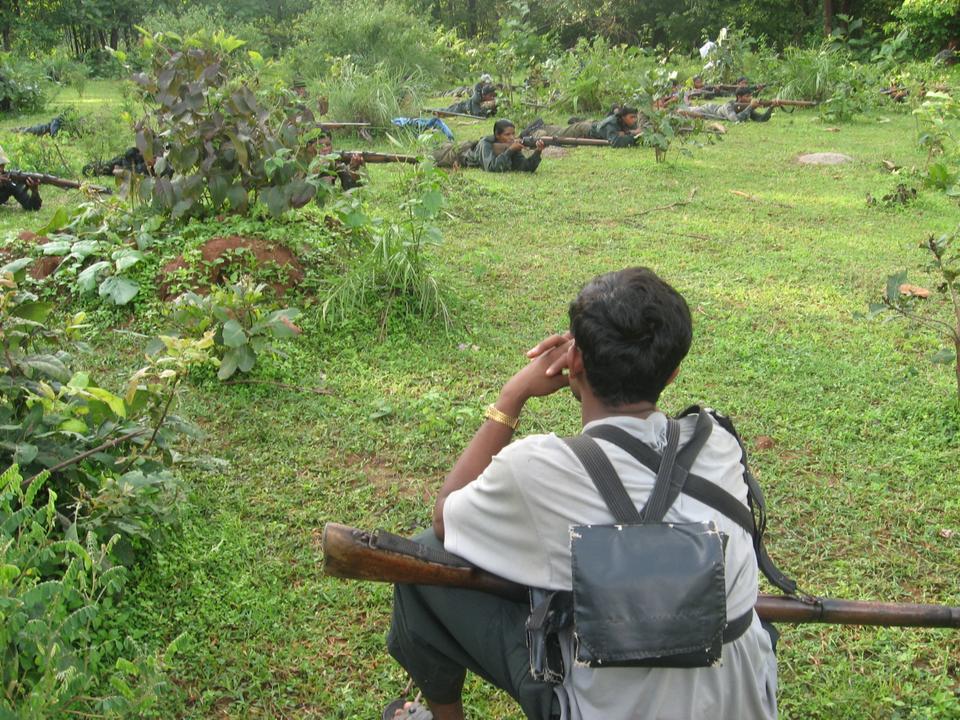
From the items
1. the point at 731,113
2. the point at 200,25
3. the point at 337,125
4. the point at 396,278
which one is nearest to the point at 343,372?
the point at 396,278

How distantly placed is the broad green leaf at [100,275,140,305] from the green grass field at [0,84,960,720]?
0.84ft

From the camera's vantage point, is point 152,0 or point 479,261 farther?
point 152,0

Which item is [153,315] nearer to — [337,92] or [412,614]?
[412,614]

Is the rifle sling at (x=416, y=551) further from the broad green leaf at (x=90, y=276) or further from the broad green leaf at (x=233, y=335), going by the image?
the broad green leaf at (x=90, y=276)

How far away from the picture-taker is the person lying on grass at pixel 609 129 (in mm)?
11039

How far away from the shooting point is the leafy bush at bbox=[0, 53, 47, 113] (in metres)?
14.4

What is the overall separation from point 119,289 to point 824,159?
8101 mm

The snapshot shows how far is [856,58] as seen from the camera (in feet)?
63.7

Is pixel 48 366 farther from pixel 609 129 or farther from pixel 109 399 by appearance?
pixel 609 129

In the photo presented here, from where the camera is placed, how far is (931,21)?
1834 centimetres

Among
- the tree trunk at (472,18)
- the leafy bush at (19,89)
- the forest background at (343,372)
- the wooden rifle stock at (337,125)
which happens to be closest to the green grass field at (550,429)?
the forest background at (343,372)

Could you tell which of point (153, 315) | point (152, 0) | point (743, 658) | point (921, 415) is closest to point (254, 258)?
point (153, 315)

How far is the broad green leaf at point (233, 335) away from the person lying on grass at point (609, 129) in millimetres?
7139

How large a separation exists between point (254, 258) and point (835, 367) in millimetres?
3215
